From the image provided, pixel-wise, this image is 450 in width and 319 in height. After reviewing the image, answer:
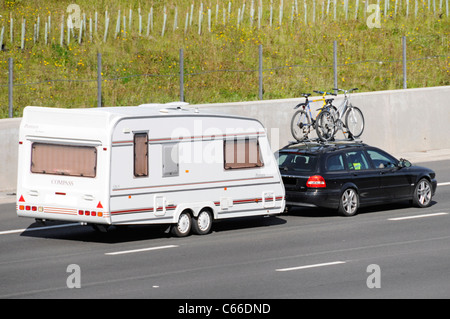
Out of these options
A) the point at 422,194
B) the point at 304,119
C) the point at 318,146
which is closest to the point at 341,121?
the point at 304,119

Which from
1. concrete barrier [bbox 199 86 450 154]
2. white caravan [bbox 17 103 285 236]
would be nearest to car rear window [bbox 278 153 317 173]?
white caravan [bbox 17 103 285 236]

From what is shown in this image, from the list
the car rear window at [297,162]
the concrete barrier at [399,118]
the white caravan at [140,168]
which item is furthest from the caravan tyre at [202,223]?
the concrete barrier at [399,118]

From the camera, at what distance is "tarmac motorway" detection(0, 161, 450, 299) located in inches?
532

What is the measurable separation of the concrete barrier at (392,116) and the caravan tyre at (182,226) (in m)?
A: 9.66

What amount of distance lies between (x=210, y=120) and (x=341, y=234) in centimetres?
317

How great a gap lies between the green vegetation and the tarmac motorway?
11.6m

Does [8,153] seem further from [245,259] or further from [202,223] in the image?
[245,259]

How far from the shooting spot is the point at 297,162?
67.9ft

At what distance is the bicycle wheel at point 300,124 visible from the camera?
2758 cm

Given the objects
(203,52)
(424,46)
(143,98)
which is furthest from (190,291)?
(424,46)

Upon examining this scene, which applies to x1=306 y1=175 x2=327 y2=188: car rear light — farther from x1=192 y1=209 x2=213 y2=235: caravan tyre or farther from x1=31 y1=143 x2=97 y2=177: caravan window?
x1=31 y1=143 x2=97 y2=177: caravan window

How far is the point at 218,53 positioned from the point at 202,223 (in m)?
20.2
